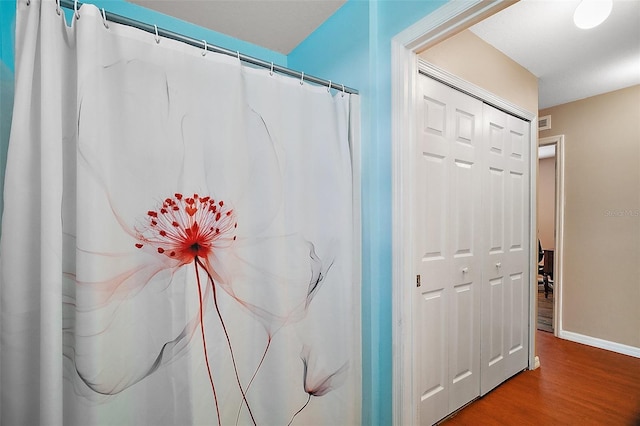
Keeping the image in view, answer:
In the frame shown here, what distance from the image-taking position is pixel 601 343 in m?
2.85

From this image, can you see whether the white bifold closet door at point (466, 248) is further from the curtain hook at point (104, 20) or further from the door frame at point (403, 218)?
the curtain hook at point (104, 20)

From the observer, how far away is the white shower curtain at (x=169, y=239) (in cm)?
86

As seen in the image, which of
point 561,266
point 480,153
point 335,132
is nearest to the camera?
point 335,132

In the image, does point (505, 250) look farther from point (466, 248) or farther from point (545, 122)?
point (545, 122)

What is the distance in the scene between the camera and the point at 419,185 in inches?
62.3

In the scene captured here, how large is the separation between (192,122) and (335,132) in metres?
0.65

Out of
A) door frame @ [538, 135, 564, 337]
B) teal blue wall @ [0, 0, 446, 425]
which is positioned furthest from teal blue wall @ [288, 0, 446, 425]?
door frame @ [538, 135, 564, 337]

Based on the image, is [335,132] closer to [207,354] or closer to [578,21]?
[207,354]

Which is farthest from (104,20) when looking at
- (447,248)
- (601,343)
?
(601,343)

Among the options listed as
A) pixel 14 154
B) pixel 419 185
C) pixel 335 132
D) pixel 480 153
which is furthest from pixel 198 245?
pixel 480 153

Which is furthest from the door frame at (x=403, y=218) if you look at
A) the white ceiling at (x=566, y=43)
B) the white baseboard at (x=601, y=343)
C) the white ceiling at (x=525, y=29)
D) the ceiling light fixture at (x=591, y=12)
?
the white baseboard at (x=601, y=343)

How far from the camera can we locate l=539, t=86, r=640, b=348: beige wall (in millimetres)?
2695

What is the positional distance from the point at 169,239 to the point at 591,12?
239cm

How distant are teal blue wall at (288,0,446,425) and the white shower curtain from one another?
0.08m
